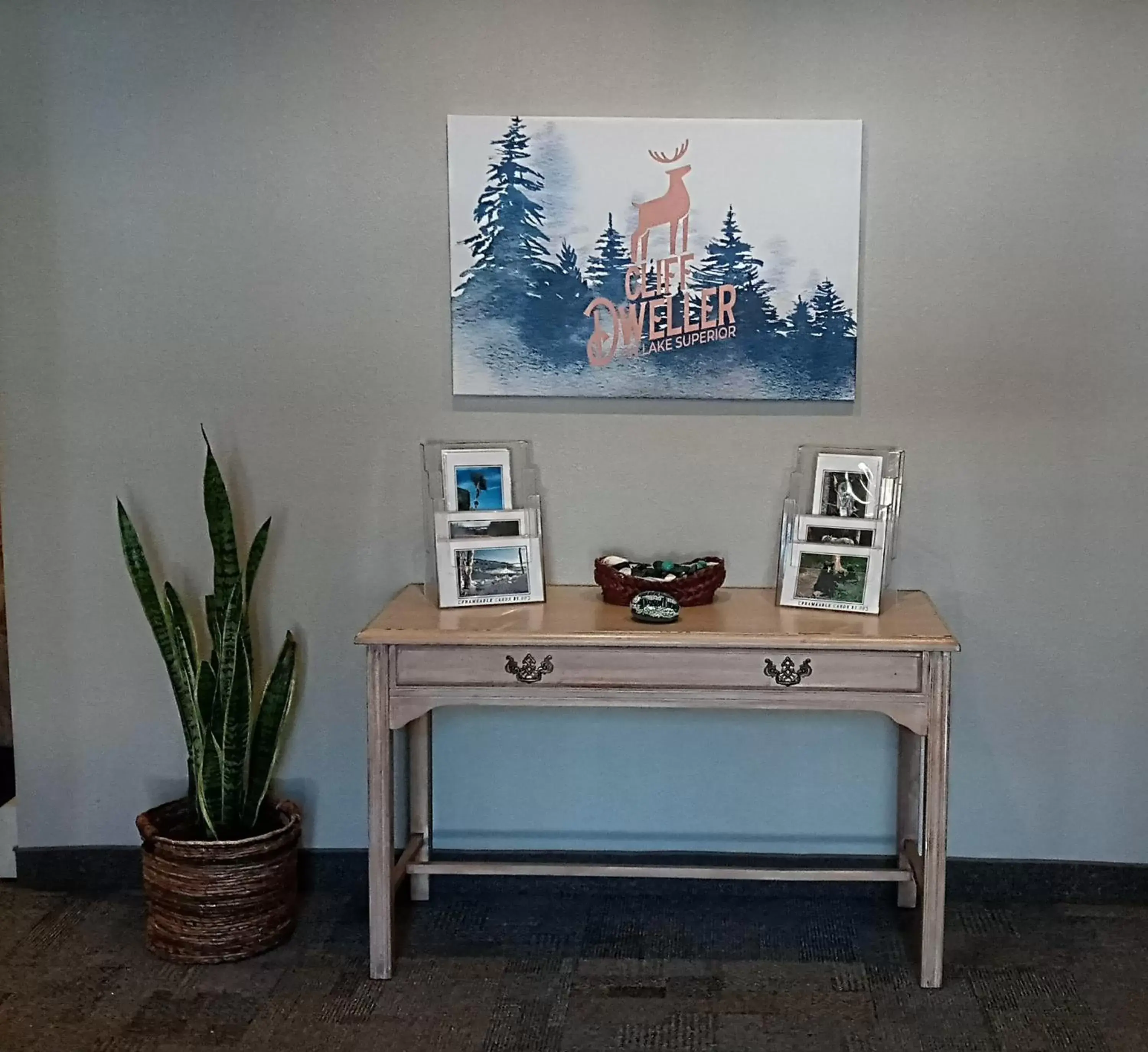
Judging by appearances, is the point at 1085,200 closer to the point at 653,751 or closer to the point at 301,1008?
the point at 653,751

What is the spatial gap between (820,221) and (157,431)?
5.59ft

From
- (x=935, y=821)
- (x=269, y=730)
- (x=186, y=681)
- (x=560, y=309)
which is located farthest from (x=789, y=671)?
(x=186, y=681)

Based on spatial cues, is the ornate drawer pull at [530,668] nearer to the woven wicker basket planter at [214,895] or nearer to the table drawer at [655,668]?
the table drawer at [655,668]

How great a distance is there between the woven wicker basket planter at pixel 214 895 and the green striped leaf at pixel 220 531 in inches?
22.4

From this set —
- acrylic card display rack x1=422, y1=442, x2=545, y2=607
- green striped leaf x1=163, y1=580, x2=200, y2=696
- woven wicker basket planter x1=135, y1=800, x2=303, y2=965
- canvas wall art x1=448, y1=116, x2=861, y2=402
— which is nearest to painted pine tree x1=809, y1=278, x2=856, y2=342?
canvas wall art x1=448, y1=116, x2=861, y2=402

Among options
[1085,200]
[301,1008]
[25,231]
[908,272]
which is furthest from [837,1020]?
[25,231]

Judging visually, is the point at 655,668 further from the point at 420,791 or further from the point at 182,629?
the point at 182,629

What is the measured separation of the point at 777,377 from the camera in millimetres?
2902

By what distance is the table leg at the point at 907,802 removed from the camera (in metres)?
2.87

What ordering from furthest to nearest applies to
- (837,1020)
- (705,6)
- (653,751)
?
(653,751) < (705,6) < (837,1020)

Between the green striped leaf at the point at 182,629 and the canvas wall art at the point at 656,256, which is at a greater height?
the canvas wall art at the point at 656,256

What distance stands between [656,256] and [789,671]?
105 centimetres

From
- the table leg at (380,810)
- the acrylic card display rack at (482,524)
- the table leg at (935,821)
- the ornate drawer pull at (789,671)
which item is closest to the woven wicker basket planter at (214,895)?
the table leg at (380,810)

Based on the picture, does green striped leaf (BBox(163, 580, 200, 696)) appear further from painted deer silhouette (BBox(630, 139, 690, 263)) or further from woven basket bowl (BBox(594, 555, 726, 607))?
painted deer silhouette (BBox(630, 139, 690, 263))
